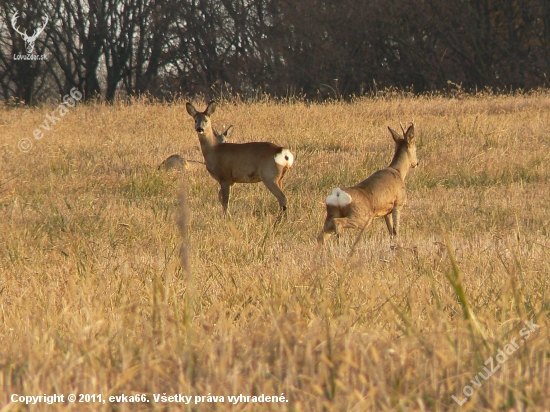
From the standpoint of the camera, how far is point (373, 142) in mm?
12312

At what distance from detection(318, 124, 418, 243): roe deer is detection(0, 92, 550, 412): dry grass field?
20 centimetres

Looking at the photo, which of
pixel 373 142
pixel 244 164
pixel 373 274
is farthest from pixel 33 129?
pixel 373 274

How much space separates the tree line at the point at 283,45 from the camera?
1056 inches

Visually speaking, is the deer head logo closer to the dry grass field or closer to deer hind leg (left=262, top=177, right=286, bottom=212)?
the dry grass field

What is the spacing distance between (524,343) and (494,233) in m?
3.67

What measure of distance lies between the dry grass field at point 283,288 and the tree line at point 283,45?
13.3 m

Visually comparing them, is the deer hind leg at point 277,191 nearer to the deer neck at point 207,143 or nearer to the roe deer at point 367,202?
the deer neck at point 207,143

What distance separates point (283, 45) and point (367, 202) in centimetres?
2453

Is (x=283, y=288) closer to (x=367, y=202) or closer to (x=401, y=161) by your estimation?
(x=367, y=202)

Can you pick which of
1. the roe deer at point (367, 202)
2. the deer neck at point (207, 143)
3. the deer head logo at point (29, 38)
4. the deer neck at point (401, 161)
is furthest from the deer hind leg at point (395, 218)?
the deer head logo at point (29, 38)

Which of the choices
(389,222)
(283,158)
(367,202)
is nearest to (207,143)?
(283,158)

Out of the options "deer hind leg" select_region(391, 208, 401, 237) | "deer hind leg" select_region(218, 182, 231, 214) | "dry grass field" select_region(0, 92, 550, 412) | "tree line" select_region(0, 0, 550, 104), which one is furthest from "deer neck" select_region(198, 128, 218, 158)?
"tree line" select_region(0, 0, 550, 104)

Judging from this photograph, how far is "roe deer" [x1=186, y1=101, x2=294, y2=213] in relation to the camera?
327 inches

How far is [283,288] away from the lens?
3.96 m
